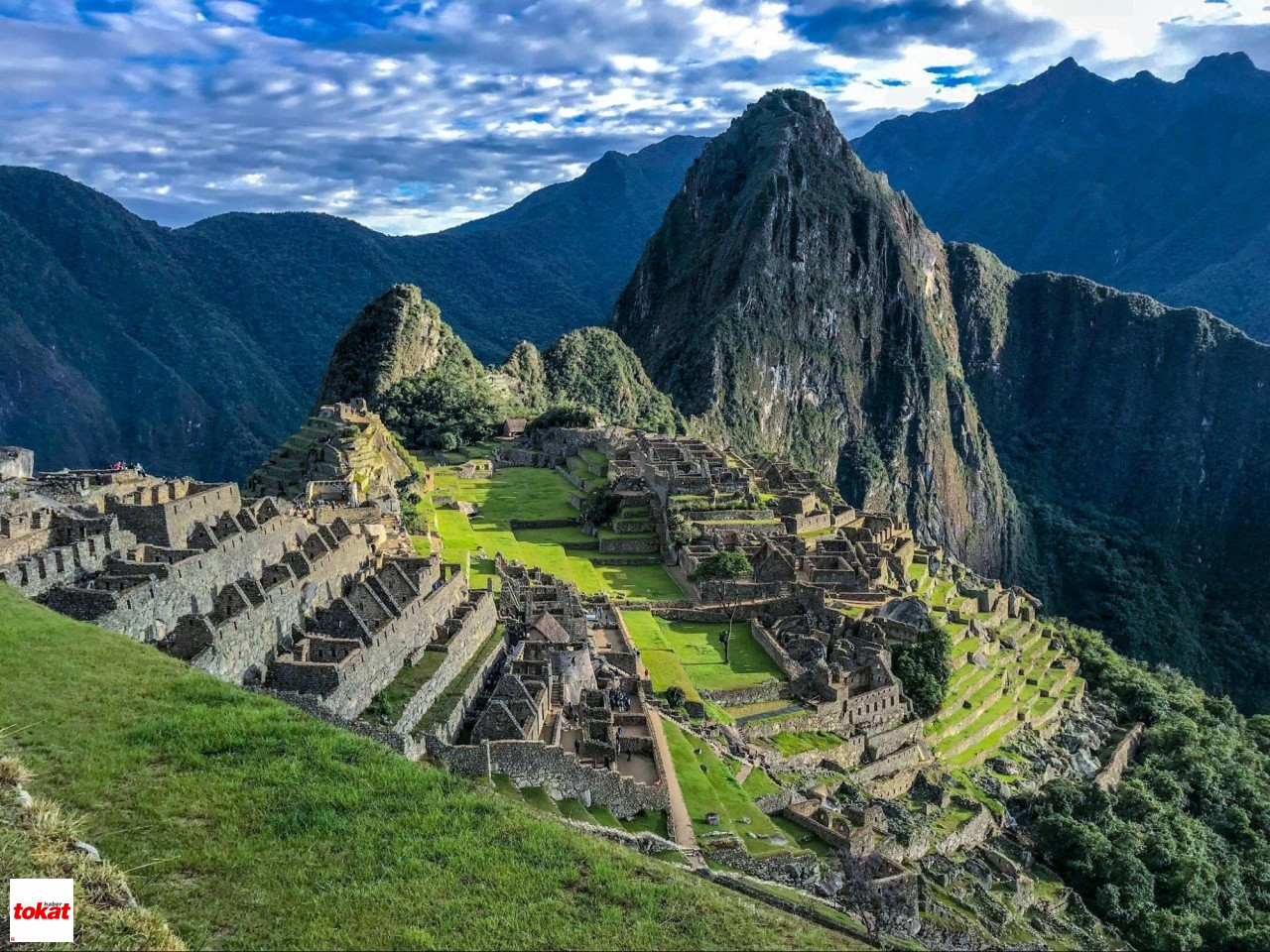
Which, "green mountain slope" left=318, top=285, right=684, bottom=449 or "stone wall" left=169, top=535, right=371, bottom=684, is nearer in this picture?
"stone wall" left=169, top=535, right=371, bottom=684

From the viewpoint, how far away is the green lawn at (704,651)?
3031 centimetres

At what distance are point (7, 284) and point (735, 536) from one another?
86598 millimetres

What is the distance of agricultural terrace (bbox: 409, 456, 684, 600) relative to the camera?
1478 inches

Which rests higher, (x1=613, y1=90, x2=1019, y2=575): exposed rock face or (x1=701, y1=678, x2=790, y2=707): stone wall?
(x1=613, y1=90, x2=1019, y2=575): exposed rock face

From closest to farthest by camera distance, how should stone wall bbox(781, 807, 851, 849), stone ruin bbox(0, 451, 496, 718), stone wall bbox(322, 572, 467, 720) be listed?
stone ruin bbox(0, 451, 496, 718)
stone wall bbox(322, 572, 467, 720)
stone wall bbox(781, 807, 851, 849)

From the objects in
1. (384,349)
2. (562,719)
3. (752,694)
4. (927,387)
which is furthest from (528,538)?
(927,387)

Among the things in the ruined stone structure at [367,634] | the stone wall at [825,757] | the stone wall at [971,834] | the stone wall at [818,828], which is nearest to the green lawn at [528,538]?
the ruined stone structure at [367,634]

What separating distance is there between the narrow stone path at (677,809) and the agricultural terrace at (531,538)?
9227mm

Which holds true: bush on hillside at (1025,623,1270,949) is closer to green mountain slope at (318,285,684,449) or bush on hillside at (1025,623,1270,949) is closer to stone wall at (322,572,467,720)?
stone wall at (322,572,467,720)

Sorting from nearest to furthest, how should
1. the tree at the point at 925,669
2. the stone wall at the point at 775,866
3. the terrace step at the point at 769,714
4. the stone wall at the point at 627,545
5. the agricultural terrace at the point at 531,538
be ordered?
the stone wall at the point at 775,866 < the terrace step at the point at 769,714 < the tree at the point at 925,669 < the agricultural terrace at the point at 531,538 < the stone wall at the point at 627,545

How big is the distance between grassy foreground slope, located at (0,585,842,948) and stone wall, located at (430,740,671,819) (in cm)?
452

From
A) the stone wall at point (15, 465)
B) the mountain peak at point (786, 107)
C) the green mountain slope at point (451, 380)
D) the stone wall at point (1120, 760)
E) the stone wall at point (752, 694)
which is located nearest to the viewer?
the stone wall at point (15, 465)

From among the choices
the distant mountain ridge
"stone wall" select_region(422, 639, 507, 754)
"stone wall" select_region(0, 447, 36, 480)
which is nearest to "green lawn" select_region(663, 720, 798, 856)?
"stone wall" select_region(422, 639, 507, 754)

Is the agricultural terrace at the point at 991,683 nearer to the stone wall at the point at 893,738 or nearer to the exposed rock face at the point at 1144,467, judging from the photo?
the stone wall at the point at 893,738
